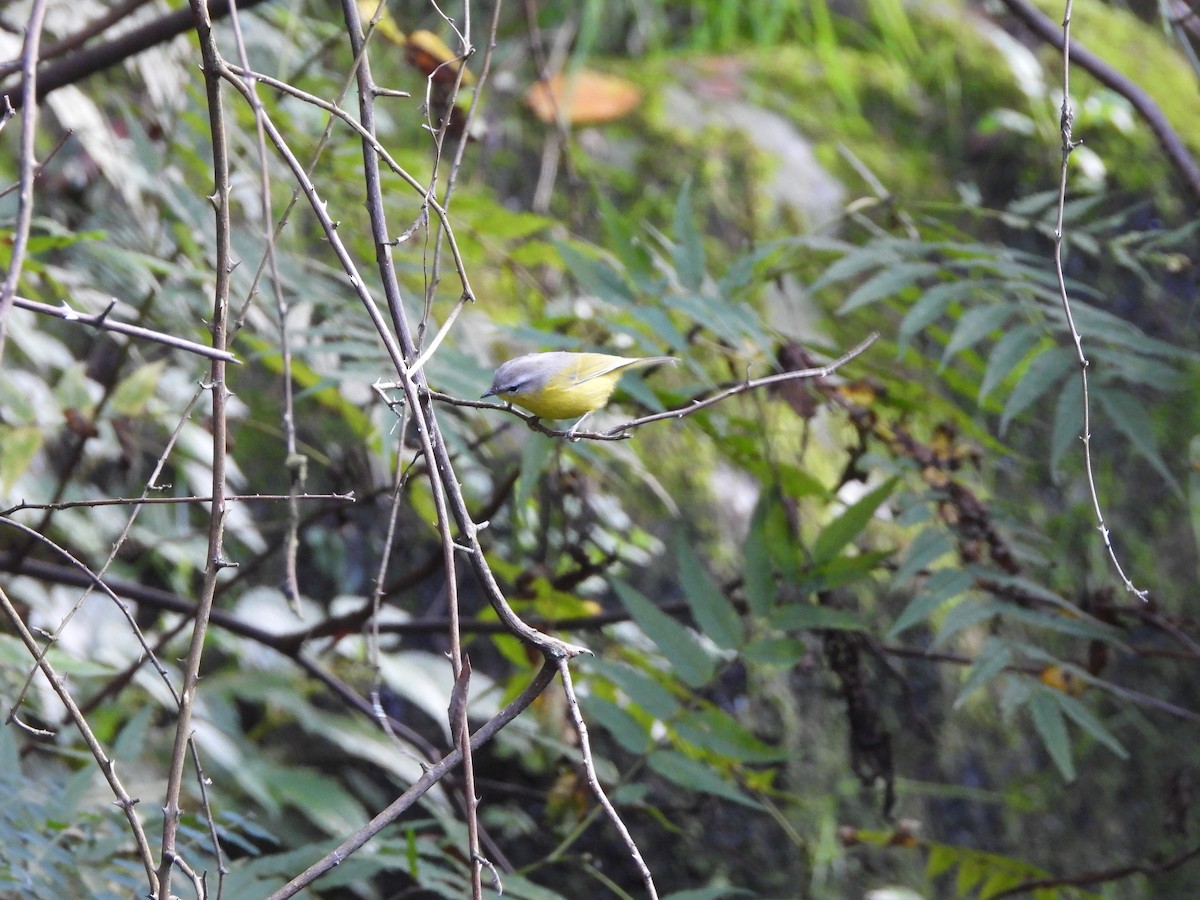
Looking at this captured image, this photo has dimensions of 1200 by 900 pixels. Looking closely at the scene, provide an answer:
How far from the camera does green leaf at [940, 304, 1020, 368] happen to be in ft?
6.08

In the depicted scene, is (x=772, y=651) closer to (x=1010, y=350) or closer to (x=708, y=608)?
(x=708, y=608)

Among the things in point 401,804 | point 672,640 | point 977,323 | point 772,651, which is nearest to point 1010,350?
point 977,323

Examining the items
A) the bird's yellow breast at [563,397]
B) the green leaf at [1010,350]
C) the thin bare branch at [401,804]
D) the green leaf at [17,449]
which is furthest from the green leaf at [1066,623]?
the green leaf at [17,449]

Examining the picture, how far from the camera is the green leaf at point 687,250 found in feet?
6.55

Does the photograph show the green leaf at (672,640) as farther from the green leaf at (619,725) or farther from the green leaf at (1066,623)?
the green leaf at (1066,623)

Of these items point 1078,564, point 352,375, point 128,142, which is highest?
point 128,142

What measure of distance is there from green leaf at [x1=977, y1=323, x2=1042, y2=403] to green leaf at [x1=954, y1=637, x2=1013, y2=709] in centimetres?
42

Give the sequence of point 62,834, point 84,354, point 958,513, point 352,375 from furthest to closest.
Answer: point 84,354 < point 958,513 < point 352,375 < point 62,834

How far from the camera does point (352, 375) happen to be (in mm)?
1689

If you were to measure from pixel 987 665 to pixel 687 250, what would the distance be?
877 mm

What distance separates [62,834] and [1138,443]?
67.0 inches

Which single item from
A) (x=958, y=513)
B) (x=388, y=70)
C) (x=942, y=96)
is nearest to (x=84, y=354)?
(x=388, y=70)

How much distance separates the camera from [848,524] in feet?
6.02

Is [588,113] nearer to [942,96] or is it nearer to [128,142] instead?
[942,96]
